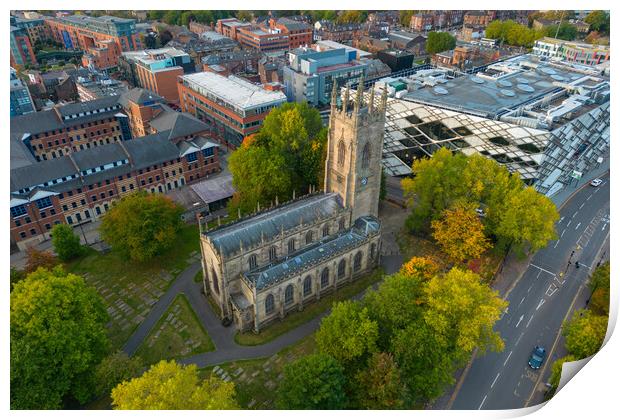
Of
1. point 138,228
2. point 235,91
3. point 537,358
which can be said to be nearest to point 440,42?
point 235,91

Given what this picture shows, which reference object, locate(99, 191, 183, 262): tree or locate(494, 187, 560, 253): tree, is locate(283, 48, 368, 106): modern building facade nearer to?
locate(99, 191, 183, 262): tree

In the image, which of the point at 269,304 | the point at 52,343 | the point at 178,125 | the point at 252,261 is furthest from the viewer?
the point at 178,125

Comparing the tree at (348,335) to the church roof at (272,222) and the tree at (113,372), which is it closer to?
the church roof at (272,222)

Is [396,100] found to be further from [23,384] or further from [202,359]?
[23,384]

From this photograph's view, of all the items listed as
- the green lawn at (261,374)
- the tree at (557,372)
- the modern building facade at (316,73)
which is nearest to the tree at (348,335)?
the green lawn at (261,374)

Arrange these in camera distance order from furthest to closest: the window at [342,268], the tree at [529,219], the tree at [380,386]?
the tree at [529,219], the window at [342,268], the tree at [380,386]

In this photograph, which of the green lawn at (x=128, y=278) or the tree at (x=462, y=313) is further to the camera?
the green lawn at (x=128, y=278)

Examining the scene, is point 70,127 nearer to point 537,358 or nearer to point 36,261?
point 36,261
